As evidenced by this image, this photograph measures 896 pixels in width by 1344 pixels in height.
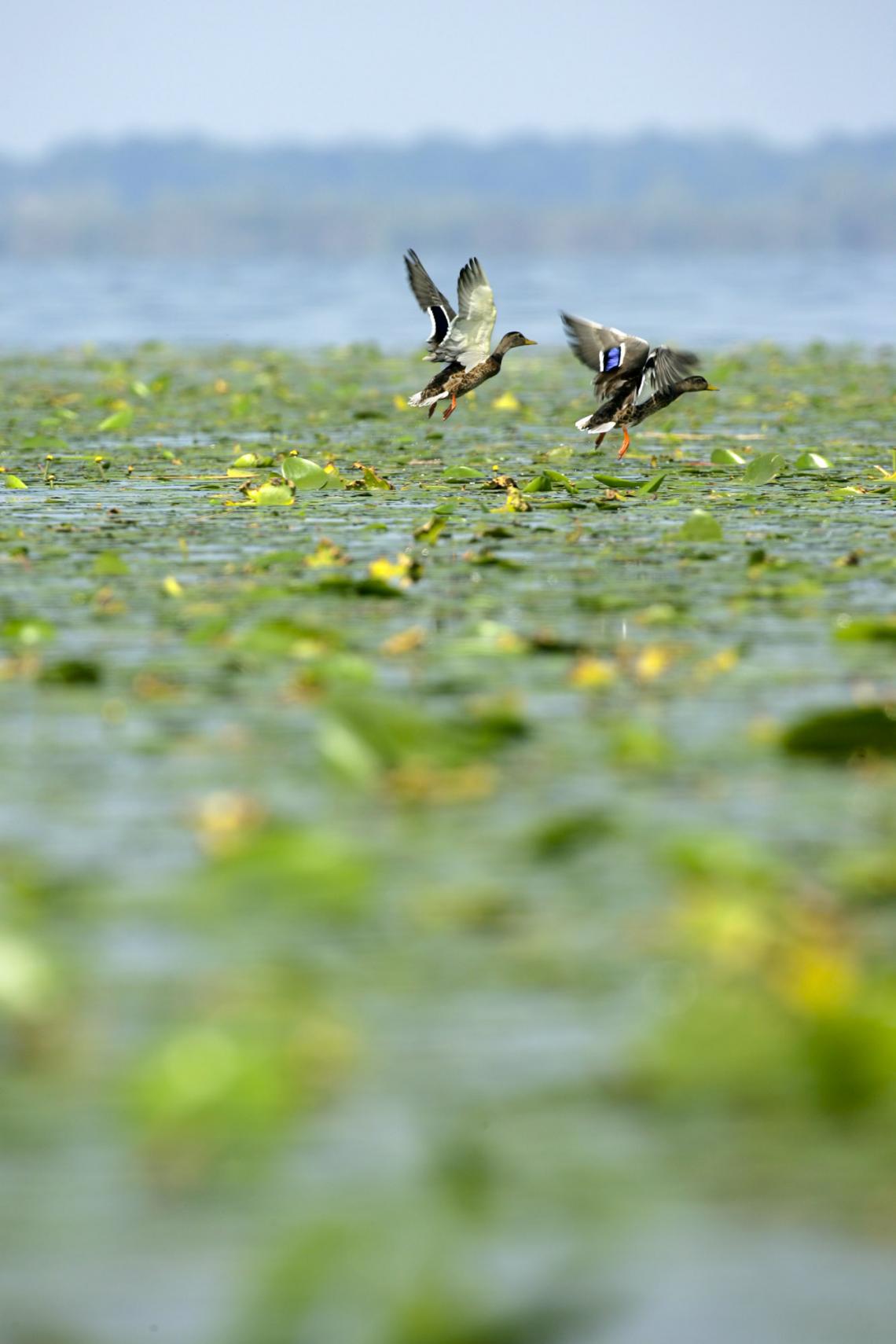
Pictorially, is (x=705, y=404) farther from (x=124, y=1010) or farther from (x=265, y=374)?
(x=124, y=1010)

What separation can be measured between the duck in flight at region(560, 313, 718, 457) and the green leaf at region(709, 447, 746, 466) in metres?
0.80

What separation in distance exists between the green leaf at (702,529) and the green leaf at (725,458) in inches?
158

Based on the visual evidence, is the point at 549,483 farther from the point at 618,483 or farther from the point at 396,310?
the point at 396,310

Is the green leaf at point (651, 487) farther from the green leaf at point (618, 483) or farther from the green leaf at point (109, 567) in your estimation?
the green leaf at point (109, 567)

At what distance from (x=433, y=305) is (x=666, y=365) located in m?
2.22

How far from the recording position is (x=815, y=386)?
2236 cm

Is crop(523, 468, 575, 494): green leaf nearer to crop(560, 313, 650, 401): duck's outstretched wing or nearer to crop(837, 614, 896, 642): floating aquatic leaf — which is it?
crop(560, 313, 650, 401): duck's outstretched wing

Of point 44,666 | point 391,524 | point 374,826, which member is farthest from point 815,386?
point 374,826

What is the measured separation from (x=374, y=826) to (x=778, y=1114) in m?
1.71

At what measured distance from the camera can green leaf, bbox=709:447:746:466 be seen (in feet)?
44.5

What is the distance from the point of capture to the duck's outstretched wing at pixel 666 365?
14242 millimetres

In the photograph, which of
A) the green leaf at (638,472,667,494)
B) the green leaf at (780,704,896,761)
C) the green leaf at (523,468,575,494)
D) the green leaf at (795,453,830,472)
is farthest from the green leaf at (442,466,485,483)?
the green leaf at (780,704,896,761)

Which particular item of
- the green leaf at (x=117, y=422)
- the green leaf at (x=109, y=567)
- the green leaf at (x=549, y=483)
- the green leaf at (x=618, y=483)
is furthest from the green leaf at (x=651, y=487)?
the green leaf at (x=117, y=422)

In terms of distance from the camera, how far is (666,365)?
14.4m
